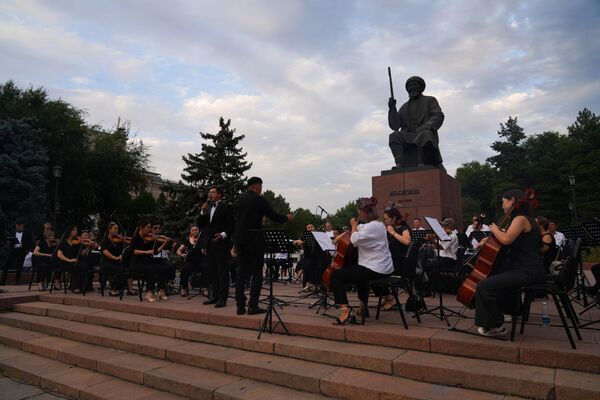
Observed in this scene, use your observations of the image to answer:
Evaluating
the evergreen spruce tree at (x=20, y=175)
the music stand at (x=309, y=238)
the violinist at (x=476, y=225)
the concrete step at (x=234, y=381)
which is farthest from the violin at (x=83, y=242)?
the evergreen spruce tree at (x=20, y=175)

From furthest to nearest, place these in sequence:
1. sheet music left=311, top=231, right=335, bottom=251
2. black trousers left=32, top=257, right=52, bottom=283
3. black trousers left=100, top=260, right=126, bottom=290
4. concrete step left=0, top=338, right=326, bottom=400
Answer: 1. black trousers left=32, top=257, right=52, bottom=283
2. black trousers left=100, top=260, right=126, bottom=290
3. sheet music left=311, top=231, right=335, bottom=251
4. concrete step left=0, top=338, right=326, bottom=400

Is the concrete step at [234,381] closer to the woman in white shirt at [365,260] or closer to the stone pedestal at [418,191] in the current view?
the woman in white shirt at [365,260]

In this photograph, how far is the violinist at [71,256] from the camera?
1050 centimetres

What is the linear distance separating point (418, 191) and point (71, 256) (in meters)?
9.78

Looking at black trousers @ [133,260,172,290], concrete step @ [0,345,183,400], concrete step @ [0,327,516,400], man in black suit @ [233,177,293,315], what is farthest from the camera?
black trousers @ [133,260,172,290]

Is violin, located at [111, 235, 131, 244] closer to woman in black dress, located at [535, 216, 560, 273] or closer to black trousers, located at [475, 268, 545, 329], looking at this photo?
black trousers, located at [475, 268, 545, 329]

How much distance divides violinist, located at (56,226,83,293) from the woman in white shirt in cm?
773

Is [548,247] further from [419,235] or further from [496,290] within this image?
[496,290]

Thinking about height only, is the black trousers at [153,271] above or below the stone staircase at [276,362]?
above

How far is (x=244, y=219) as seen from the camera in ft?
22.4

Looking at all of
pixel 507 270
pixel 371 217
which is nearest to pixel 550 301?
pixel 507 270

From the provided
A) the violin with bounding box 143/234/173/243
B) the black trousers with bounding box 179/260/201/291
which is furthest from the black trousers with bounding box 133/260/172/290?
the black trousers with bounding box 179/260/201/291

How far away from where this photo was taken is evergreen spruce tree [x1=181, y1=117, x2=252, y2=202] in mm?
28781

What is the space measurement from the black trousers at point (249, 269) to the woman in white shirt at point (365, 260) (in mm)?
1446
